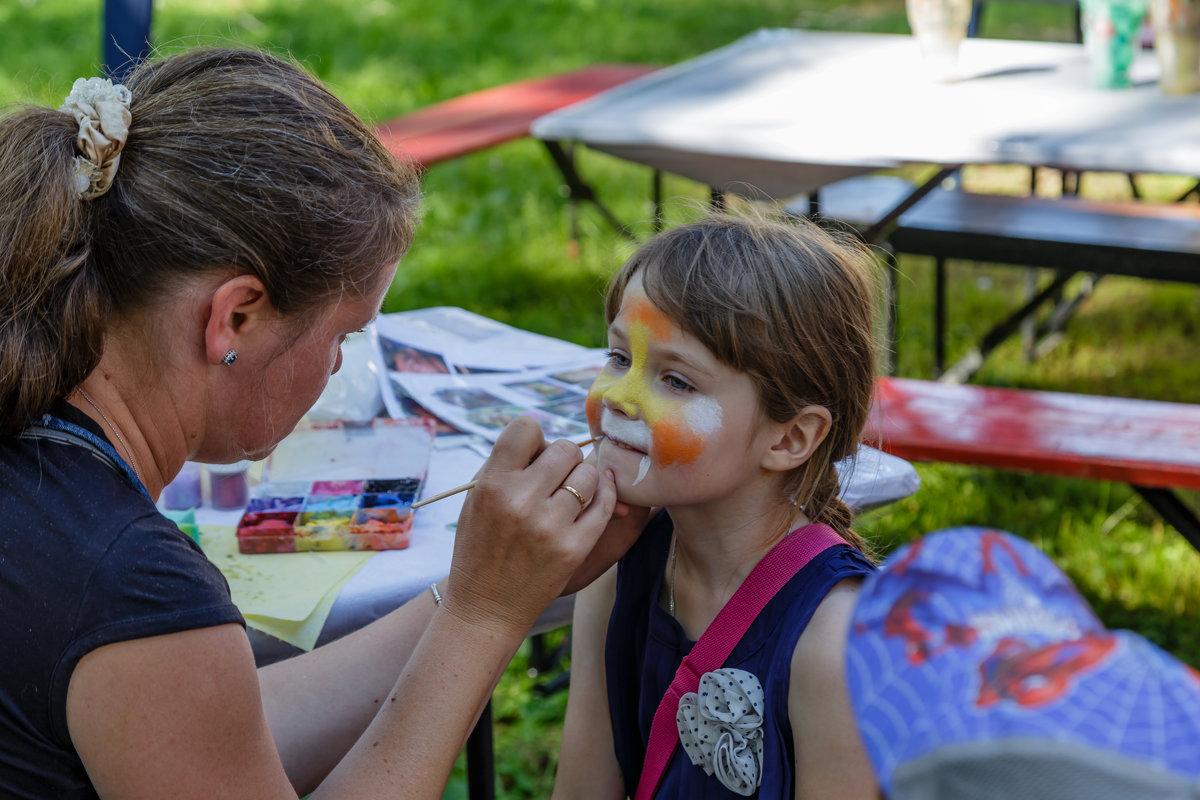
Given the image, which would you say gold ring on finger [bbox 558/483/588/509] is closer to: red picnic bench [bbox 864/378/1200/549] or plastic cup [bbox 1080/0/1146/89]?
red picnic bench [bbox 864/378/1200/549]

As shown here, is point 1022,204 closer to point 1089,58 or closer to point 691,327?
point 1089,58

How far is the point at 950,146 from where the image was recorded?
9.29 feet

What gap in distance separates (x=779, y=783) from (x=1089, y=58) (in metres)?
3.18

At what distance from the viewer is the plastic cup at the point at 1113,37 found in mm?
3260

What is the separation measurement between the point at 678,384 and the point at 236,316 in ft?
1.70

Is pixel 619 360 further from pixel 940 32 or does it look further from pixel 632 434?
pixel 940 32

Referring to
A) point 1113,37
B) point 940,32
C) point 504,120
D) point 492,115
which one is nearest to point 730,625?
point 940,32

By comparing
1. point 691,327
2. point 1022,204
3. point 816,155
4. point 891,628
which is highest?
point 891,628

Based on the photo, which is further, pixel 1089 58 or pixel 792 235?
pixel 1089 58

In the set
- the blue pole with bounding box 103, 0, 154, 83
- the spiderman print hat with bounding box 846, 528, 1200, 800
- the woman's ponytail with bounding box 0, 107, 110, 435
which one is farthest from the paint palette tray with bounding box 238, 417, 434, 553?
the blue pole with bounding box 103, 0, 154, 83

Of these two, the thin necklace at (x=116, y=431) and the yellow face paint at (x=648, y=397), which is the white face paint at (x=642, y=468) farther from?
the thin necklace at (x=116, y=431)

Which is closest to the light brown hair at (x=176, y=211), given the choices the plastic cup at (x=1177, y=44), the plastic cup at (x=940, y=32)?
the plastic cup at (x=940, y=32)

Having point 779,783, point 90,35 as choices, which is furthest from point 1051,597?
point 90,35

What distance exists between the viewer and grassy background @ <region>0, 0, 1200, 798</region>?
3035 millimetres
